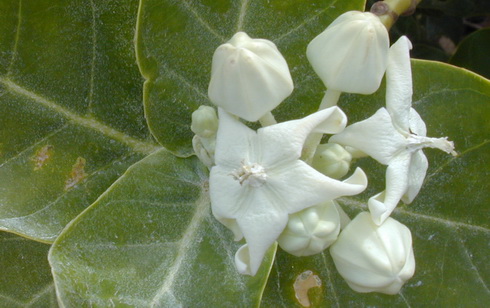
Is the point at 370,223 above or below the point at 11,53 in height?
below

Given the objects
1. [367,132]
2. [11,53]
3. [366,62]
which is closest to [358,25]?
[366,62]

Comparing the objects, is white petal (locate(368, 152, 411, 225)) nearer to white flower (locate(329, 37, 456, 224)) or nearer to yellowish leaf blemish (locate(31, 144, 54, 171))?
white flower (locate(329, 37, 456, 224))

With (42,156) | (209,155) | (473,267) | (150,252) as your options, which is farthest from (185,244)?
(473,267)

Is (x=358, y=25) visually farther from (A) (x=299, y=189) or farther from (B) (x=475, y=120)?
(B) (x=475, y=120)

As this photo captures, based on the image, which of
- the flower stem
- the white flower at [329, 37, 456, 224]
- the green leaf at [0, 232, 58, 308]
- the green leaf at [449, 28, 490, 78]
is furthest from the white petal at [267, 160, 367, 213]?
the green leaf at [449, 28, 490, 78]

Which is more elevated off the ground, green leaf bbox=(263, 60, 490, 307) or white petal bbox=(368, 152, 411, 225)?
white petal bbox=(368, 152, 411, 225)

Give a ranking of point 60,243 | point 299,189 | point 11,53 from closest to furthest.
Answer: point 299,189 < point 60,243 < point 11,53

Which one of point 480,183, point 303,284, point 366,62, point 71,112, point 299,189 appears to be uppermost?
point 366,62
